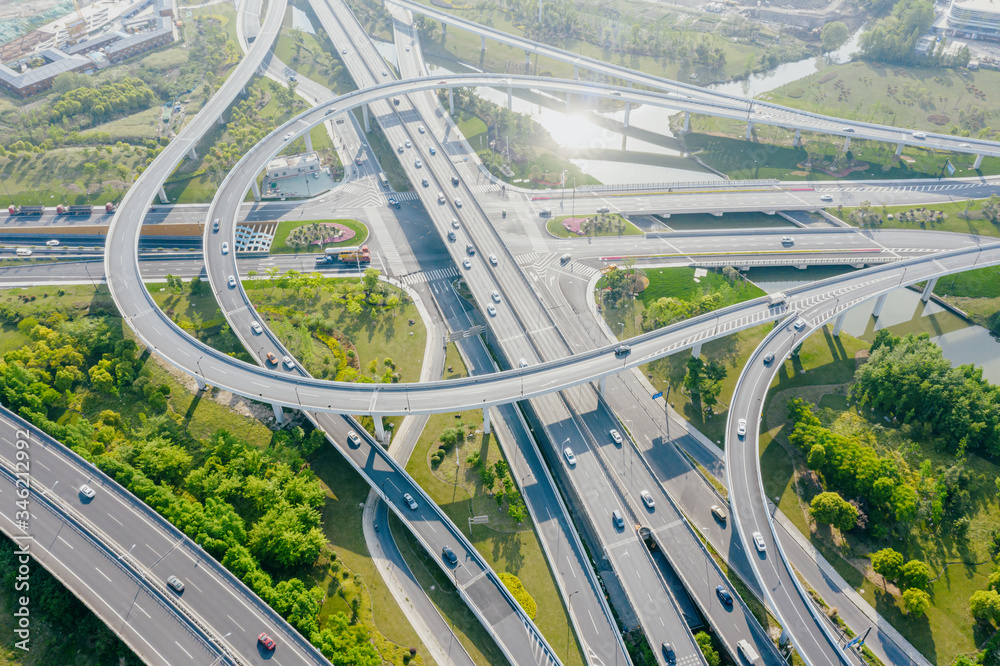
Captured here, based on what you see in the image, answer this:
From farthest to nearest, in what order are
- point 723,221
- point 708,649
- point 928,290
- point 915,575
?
point 723,221
point 928,290
point 915,575
point 708,649

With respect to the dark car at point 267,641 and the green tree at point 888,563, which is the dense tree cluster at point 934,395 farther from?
the dark car at point 267,641

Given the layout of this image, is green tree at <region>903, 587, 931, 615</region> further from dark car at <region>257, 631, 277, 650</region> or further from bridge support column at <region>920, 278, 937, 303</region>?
dark car at <region>257, 631, 277, 650</region>

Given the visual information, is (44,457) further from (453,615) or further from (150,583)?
(453,615)

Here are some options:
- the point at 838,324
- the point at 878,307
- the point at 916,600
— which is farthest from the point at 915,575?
the point at 878,307

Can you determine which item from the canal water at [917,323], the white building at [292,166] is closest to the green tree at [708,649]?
the canal water at [917,323]

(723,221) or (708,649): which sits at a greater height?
(723,221)

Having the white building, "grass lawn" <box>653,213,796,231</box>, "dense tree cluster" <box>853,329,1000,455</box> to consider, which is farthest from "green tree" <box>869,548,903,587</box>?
the white building

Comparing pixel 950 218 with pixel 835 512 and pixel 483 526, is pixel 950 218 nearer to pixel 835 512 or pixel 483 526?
pixel 835 512

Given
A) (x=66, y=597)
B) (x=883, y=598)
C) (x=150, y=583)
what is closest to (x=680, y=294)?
(x=883, y=598)
